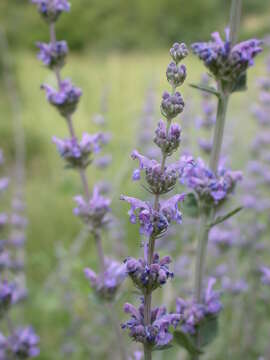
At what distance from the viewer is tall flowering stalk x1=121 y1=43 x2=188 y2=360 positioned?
1.19m

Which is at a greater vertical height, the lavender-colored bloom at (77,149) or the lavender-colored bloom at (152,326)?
the lavender-colored bloom at (77,149)

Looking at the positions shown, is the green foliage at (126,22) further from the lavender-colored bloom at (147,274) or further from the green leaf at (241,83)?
the lavender-colored bloom at (147,274)

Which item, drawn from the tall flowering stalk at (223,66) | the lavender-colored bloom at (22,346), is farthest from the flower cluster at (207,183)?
the lavender-colored bloom at (22,346)

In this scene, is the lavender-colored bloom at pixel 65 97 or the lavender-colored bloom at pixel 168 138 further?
the lavender-colored bloom at pixel 65 97

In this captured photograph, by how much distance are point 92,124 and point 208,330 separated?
385 inches

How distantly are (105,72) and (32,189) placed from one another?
6456 millimetres

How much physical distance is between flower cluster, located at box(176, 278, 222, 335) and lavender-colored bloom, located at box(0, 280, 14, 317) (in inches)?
36.0

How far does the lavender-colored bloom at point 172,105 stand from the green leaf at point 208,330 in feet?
3.65

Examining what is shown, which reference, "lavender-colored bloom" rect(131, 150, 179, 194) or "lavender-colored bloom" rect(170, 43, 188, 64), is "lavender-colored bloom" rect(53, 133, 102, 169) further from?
"lavender-colored bloom" rect(170, 43, 188, 64)

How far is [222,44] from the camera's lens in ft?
6.02

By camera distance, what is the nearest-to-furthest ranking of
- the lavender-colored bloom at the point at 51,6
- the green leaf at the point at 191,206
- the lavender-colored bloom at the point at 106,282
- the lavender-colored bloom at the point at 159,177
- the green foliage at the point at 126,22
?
the lavender-colored bloom at the point at 159,177
the green leaf at the point at 191,206
the lavender-colored bloom at the point at 51,6
the lavender-colored bloom at the point at 106,282
the green foliage at the point at 126,22

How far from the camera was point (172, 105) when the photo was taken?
1175 millimetres

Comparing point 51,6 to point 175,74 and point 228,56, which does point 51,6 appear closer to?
point 228,56

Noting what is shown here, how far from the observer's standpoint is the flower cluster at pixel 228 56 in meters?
1.77
